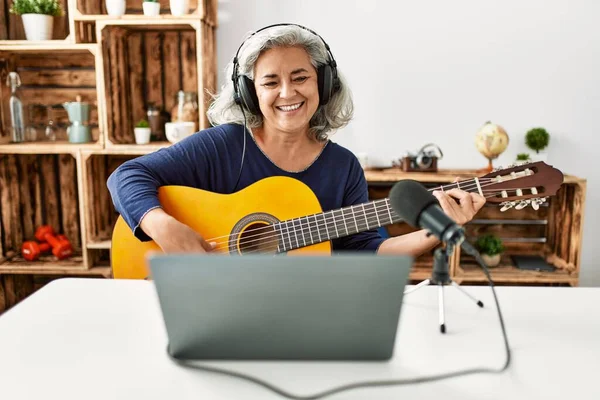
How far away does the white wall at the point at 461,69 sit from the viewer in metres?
2.69

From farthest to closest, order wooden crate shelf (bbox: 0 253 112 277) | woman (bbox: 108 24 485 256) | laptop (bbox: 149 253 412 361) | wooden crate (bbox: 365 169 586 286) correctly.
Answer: wooden crate shelf (bbox: 0 253 112 277), wooden crate (bbox: 365 169 586 286), woman (bbox: 108 24 485 256), laptop (bbox: 149 253 412 361)

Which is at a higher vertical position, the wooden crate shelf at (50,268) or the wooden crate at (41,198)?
the wooden crate at (41,198)

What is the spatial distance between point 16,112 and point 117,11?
813 millimetres

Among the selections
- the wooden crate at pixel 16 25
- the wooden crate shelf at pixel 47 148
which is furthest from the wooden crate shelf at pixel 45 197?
the wooden crate at pixel 16 25

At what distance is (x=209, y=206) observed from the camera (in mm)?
1519

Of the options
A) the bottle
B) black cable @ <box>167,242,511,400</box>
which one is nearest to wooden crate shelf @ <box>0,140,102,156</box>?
the bottle

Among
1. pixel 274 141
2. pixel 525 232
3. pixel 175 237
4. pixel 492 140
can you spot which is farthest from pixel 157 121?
pixel 525 232

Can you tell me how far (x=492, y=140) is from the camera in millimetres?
2551

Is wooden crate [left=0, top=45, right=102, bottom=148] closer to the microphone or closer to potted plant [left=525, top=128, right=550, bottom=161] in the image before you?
potted plant [left=525, top=128, right=550, bottom=161]

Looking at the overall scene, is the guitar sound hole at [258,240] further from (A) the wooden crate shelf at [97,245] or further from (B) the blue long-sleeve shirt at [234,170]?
(A) the wooden crate shelf at [97,245]

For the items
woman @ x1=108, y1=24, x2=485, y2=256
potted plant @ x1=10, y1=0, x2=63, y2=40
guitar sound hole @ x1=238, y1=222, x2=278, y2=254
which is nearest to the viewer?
guitar sound hole @ x1=238, y1=222, x2=278, y2=254

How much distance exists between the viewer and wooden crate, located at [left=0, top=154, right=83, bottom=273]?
2934 millimetres

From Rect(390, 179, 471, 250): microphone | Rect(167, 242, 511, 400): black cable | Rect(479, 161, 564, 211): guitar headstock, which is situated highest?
Rect(390, 179, 471, 250): microphone

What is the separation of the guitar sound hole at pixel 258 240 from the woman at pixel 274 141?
9.5 inches
